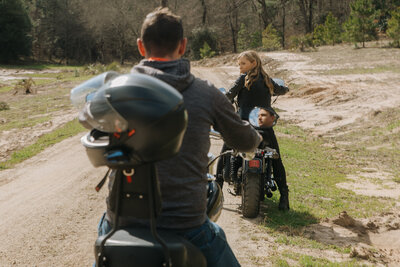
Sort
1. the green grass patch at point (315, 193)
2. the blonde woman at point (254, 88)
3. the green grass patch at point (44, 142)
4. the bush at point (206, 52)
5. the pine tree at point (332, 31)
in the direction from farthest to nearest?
the bush at point (206, 52) < the pine tree at point (332, 31) < the green grass patch at point (44, 142) < the blonde woman at point (254, 88) < the green grass patch at point (315, 193)

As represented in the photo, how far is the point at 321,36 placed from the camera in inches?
1548

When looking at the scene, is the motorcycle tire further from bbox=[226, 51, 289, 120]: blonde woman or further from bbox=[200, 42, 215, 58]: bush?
bbox=[200, 42, 215, 58]: bush

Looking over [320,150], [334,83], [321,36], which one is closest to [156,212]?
[320,150]

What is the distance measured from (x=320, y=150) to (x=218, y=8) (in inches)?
2158

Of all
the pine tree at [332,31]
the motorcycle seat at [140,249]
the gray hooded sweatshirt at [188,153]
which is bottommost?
the pine tree at [332,31]

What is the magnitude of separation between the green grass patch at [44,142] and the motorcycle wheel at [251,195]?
5830mm

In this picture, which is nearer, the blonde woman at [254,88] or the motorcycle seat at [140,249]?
the motorcycle seat at [140,249]

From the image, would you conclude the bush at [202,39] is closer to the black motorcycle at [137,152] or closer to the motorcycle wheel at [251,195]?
the motorcycle wheel at [251,195]

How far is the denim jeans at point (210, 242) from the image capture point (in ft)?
6.63

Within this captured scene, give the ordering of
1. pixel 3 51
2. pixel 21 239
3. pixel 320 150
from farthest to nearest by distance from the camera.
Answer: pixel 3 51, pixel 320 150, pixel 21 239

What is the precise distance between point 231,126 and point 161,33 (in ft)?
1.95

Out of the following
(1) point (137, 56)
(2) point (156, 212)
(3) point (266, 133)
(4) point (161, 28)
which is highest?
(4) point (161, 28)

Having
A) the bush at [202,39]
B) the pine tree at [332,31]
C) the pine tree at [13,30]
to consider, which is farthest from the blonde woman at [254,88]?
the pine tree at [13,30]

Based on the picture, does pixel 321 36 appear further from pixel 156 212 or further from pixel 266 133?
pixel 156 212
